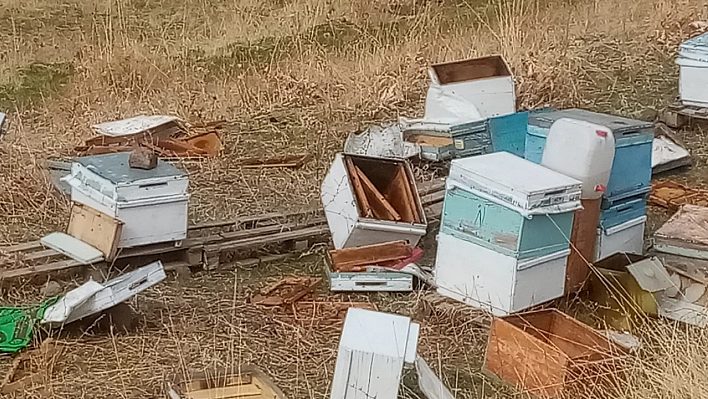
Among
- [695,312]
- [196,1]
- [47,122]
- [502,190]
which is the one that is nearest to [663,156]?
[695,312]

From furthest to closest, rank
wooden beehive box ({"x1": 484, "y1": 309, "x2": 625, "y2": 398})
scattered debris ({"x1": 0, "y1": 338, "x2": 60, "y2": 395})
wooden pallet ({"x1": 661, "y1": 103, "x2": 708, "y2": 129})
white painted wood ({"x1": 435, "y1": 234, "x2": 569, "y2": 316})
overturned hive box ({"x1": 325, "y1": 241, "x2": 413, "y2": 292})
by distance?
wooden pallet ({"x1": 661, "y1": 103, "x2": 708, "y2": 129}) < overturned hive box ({"x1": 325, "y1": 241, "x2": 413, "y2": 292}) < white painted wood ({"x1": 435, "y1": 234, "x2": 569, "y2": 316}) < scattered debris ({"x1": 0, "y1": 338, "x2": 60, "y2": 395}) < wooden beehive box ({"x1": 484, "y1": 309, "x2": 625, "y2": 398})

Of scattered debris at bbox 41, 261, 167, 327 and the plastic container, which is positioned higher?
the plastic container

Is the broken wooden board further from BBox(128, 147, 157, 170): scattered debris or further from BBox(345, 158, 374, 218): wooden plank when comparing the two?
BBox(128, 147, 157, 170): scattered debris

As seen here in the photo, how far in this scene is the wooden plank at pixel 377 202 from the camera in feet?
16.3

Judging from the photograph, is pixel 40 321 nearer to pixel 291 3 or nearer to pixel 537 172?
pixel 537 172

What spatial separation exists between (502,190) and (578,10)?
20.9ft

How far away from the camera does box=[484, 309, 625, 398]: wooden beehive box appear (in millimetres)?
3551

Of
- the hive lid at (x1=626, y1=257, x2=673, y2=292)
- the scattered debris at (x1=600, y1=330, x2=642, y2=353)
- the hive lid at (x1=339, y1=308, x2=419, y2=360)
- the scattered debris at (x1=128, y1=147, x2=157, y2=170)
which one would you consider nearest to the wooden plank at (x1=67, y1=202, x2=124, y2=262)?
the scattered debris at (x1=128, y1=147, x2=157, y2=170)

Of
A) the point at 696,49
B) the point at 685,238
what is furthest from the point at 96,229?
the point at 696,49

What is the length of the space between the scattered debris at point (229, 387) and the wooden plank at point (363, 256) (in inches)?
53.5

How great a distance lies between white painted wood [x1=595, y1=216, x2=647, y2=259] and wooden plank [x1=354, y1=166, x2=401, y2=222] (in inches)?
43.3

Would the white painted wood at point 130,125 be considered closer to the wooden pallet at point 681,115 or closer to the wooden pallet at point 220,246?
the wooden pallet at point 220,246

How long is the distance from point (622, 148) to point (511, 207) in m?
0.84

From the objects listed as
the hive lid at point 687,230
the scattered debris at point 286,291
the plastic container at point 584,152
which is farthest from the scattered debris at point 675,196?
the scattered debris at point 286,291
